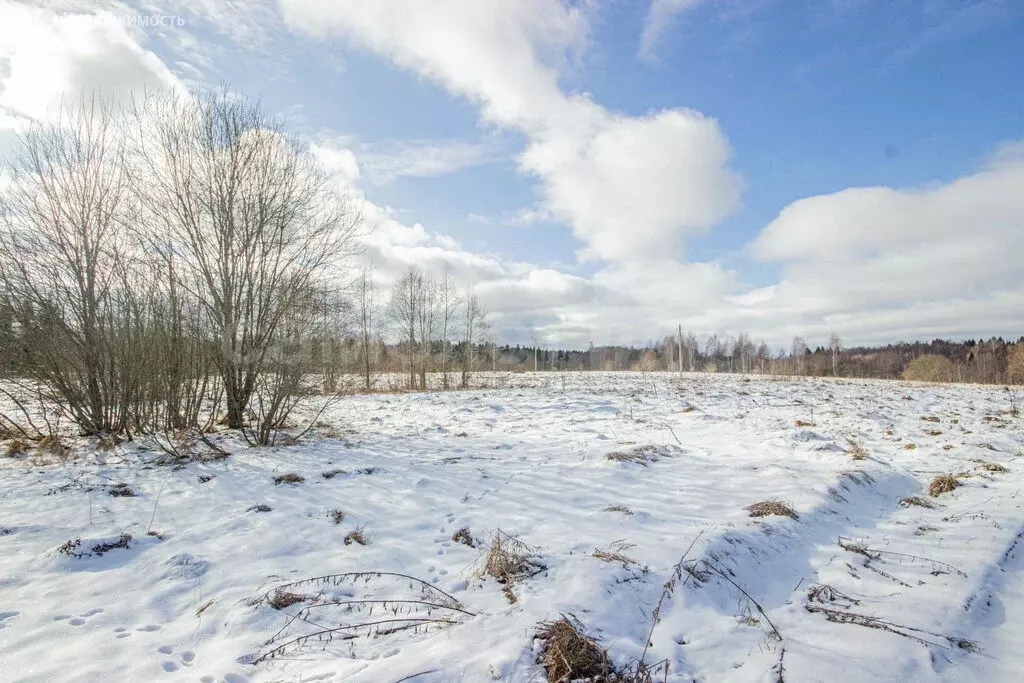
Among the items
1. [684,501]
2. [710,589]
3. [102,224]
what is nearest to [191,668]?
[710,589]

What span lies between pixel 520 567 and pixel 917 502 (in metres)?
4.64

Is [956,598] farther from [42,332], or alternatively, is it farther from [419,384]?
[419,384]

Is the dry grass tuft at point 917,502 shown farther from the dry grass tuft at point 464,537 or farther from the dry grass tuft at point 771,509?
the dry grass tuft at point 464,537

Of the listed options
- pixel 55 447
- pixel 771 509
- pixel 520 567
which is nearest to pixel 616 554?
pixel 520 567

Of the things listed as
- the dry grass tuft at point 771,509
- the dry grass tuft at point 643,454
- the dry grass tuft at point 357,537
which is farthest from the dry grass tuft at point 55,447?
the dry grass tuft at point 771,509

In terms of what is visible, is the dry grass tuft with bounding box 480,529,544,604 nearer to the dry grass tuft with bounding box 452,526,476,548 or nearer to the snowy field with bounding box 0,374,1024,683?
the snowy field with bounding box 0,374,1024,683

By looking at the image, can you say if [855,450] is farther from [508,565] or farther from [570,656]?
[570,656]

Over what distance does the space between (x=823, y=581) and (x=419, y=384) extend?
2349 centimetres

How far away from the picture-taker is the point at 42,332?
26.5ft

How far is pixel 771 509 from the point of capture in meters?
4.46

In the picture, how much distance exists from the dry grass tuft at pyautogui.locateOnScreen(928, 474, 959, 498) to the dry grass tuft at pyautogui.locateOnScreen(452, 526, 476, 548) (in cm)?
536

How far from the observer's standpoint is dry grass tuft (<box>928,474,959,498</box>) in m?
5.37

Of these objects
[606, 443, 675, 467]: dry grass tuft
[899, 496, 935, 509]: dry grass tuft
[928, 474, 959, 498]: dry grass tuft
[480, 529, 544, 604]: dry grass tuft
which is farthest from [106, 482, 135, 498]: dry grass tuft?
[928, 474, 959, 498]: dry grass tuft

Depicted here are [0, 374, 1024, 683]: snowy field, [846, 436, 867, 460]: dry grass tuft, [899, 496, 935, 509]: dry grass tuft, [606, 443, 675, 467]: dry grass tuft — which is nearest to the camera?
[0, 374, 1024, 683]: snowy field
